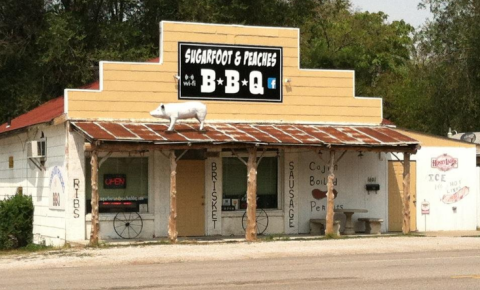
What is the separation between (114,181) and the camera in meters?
26.6

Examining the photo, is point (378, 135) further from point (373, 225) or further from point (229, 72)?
point (229, 72)

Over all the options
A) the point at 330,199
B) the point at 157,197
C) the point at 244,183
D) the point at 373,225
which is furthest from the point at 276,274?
the point at 373,225

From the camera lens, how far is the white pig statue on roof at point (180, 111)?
25.8 metres

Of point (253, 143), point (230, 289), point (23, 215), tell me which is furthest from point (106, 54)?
point (230, 289)

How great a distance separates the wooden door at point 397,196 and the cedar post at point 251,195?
575 cm

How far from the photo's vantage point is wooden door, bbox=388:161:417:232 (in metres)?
30.0

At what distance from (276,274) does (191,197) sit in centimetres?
1107

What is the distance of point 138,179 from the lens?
26.9m

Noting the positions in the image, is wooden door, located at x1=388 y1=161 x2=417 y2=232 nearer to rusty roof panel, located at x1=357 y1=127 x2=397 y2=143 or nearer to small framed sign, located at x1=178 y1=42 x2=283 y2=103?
rusty roof panel, located at x1=357 y1=127 x2=397 y2=143

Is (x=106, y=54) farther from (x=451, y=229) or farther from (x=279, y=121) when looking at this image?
(x=451, y=229)

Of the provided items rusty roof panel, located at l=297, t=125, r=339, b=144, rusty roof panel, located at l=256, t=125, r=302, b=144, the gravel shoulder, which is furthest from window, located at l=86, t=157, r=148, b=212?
rusty roof panel, located at l=297, t=125, r=339, b=144

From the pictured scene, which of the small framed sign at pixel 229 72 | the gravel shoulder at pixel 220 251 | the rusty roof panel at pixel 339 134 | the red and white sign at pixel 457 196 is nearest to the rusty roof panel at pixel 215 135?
the small framed sign at pixel 229 72

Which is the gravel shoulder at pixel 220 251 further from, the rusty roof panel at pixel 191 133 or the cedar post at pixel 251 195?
the rusty roof panel at pixel 191 133

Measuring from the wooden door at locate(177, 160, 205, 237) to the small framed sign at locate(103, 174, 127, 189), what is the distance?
1.58m
